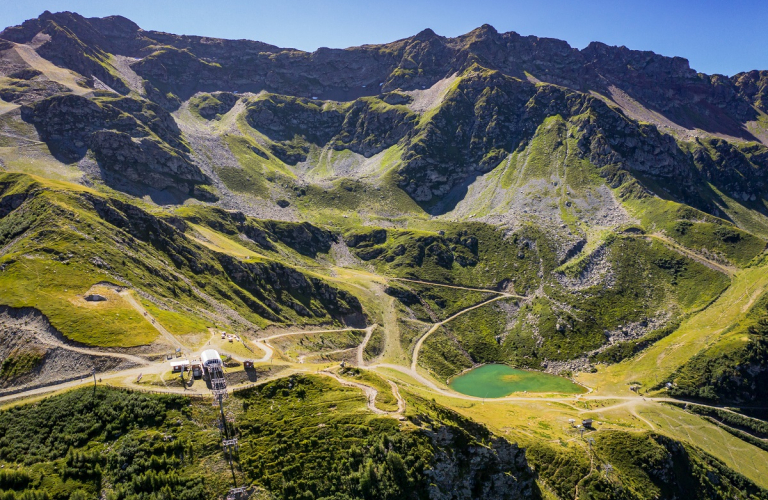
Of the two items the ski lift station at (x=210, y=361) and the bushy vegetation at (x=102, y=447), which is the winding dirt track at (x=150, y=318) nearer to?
the ski lift station at (x=210, y=361)

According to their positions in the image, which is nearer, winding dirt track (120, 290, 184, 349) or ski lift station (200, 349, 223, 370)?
ski lift station (200, 349, 223, 370)

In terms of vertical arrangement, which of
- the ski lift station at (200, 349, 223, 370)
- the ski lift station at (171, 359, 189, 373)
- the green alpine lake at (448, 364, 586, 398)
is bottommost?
the green alpine lake at (448, 364, 586, 398)

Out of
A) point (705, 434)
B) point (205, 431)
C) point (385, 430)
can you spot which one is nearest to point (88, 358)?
point (205, 431)

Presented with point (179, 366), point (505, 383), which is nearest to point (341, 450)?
point (179, 366)

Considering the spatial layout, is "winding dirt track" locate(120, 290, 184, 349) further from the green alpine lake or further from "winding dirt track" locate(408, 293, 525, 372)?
the green alpine lake

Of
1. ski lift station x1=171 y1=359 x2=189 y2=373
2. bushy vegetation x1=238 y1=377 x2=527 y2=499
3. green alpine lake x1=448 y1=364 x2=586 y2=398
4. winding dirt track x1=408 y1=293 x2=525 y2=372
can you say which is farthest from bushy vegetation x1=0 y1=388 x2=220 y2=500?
green alpine lake x1=448 y1=364 x2=586 y2=398

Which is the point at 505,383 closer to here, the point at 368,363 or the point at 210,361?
the point at 368,363

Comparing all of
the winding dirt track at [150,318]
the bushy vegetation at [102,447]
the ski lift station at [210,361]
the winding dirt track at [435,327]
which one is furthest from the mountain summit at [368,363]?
the winding dirt track at [435,327]

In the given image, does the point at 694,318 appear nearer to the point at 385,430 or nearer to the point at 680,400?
the point at 680,400

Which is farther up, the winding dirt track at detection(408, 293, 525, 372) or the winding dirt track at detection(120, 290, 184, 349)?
the winding dirt track at detection(120, 290, 184, 349)
